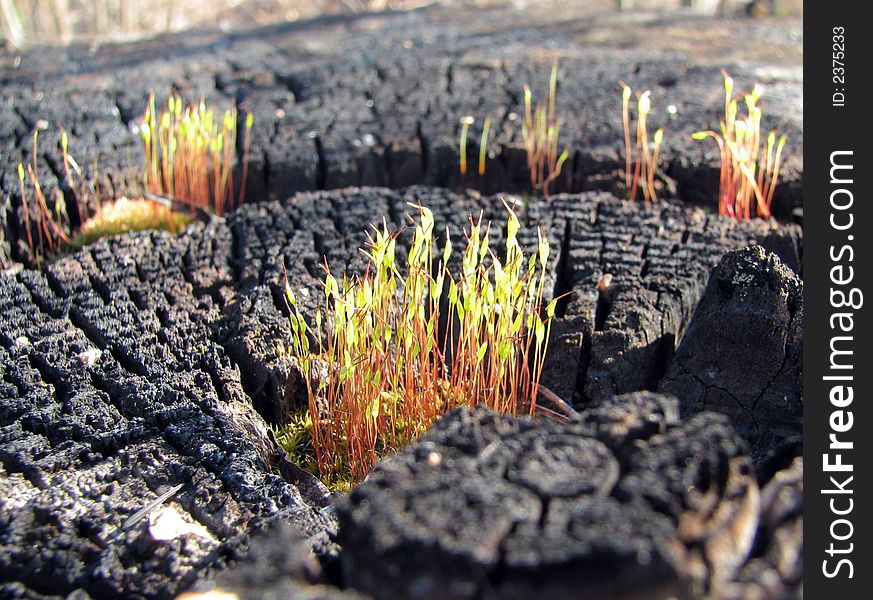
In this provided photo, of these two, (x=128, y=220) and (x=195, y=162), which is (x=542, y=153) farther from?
(x=128, y=220)

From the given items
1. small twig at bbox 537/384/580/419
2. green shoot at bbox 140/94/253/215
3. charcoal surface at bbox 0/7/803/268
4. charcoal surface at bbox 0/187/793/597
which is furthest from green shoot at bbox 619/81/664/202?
green shoot at bbox 140/94/253/215

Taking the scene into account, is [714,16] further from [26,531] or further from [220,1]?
[220,1]

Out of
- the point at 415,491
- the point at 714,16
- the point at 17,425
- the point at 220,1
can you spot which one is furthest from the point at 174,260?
the point at 220,1

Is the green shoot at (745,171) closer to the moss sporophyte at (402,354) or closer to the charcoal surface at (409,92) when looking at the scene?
the charcoal surface at (409,92)

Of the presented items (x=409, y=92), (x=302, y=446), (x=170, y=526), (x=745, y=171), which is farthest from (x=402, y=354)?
(x=409, y=92)

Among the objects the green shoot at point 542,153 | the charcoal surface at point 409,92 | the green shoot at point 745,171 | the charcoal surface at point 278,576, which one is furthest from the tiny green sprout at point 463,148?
the charcoal surface at point 278,576

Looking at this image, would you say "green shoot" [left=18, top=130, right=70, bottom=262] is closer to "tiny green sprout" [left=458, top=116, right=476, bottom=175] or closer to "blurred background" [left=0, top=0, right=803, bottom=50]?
"tiny green sprout" [left=458, top=116, right=476, bottom=175]
